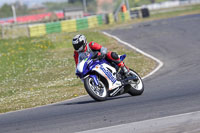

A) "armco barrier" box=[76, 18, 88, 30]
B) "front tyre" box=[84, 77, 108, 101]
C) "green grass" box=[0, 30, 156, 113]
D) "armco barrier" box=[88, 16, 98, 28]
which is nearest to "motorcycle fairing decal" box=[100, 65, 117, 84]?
"front tyre" box=[84, 77, 108, 101]

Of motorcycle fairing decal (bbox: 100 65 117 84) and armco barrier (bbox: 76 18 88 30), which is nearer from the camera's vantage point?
motorcycle fairing decal (bbox: 100 65 117 84)

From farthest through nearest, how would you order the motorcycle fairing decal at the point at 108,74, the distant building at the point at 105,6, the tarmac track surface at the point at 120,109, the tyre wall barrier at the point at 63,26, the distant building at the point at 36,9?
the distant building at the point at 105,6, the distant building at the point at 36,9, the tyre wall barrier at the point at 63,26, the motorcycle fairing decal at the point at 108,74, the tarmac track surface at the point at 120,109

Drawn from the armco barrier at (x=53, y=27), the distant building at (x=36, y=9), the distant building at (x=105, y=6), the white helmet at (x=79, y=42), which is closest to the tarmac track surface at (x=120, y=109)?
the white helmet at (x=79, y=42)

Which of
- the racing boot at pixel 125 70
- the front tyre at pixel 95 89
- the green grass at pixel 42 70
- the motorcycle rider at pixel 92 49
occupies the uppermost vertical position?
the motorcycle rider at pixel 92 49

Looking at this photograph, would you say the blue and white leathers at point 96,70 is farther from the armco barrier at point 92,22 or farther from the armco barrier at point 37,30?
the armco barrier at point 92,22

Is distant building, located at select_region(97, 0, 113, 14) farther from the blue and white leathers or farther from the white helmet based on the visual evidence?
the white helmet

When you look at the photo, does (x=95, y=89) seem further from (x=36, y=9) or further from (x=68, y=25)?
(x=36, y=9)

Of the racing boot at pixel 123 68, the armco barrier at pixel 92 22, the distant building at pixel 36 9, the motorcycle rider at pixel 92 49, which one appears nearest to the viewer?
the motorcycle rider at pixel 92 49

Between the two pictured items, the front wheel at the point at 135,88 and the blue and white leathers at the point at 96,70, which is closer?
the blue and white leathers at the point at 96,70

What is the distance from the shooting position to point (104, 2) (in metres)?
97.2

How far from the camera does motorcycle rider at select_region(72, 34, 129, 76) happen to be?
8945 mm

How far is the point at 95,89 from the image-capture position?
895 centimetres

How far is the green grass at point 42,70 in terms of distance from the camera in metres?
12.4

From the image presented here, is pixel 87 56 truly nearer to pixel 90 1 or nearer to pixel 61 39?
pixel 61 39
